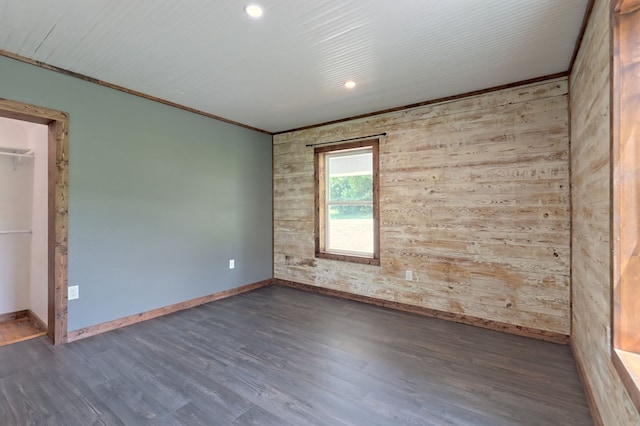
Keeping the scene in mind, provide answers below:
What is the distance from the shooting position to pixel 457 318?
3.27m

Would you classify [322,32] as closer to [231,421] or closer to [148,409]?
[231,421]

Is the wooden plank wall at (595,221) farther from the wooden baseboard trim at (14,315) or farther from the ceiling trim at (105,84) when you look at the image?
the wooden baseboard trim at (14,315)

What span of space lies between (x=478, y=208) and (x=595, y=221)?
1373 millimetres

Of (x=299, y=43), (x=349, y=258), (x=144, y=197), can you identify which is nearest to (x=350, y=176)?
(x=349, y=258)

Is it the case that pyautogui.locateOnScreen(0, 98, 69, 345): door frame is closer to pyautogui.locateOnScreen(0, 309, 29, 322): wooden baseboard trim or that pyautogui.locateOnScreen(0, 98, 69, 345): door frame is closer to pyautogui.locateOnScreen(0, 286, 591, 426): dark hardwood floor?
pyautogui.locateOnScreen(0, 286, 591, 426): dark hardwood floor

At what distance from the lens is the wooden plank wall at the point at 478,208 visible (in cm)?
278

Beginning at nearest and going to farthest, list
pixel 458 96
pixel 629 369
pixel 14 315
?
pixel 629 369 → pixel 458 96 → pixel 14 315

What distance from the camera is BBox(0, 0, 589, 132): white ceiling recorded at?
6.15 ft

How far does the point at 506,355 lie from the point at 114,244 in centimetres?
395

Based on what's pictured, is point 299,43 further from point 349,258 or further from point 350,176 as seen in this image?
point 349,258

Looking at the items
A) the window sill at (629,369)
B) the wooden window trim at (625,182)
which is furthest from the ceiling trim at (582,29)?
the window sill at (629,369)

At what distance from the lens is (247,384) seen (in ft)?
6.84

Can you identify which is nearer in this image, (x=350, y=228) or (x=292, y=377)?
(x=292, y=377)

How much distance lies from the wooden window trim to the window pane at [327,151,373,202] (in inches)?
110
